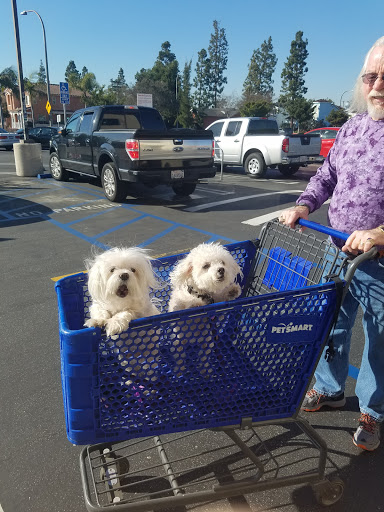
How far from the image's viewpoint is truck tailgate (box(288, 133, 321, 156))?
516 inches

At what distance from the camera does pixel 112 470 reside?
2.12 metres

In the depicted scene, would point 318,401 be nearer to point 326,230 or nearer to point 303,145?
point 326,230

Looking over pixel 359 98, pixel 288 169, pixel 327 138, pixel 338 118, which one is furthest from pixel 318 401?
pixel 338 118

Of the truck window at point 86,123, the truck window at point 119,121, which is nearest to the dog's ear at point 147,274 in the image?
the truck window at point 119,121

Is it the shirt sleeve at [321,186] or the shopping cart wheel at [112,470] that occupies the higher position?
the shirt sleeve at [321,186]

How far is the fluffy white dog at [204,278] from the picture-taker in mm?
2354

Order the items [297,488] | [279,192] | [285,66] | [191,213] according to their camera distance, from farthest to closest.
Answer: [285,66] → [279,192] → [191,213] → [297,488]

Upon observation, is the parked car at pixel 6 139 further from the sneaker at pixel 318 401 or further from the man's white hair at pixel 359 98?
the sneaker at pixel 318 401

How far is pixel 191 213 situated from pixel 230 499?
265 inches

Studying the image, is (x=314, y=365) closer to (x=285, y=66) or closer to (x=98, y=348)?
(x=98, y=348)

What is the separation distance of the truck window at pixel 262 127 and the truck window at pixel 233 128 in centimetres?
52

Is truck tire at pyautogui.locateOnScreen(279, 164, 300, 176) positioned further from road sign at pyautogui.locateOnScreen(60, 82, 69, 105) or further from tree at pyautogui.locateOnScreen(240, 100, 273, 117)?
tree at pyautogui.locateOnScreen(240, 100, 273, 117)

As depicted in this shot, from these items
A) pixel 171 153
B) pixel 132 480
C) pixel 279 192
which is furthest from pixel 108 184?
pixel 132 480

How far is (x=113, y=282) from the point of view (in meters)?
2.06
